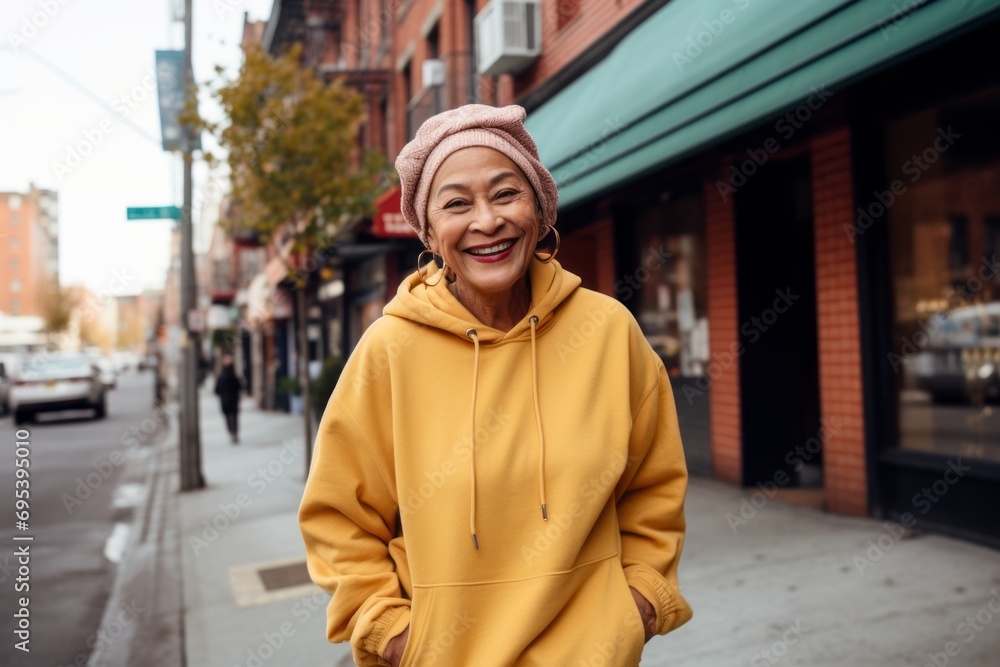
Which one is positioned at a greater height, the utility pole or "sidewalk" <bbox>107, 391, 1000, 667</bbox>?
the utility pole

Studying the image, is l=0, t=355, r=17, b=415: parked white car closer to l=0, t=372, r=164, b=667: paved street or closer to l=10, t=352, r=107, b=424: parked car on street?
l=10, t=352, r=107, b=424: parked car on street

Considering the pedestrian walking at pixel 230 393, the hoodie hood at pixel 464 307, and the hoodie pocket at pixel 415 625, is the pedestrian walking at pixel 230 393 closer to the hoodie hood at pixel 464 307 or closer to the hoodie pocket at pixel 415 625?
the hoodie hood at pixel 464 307

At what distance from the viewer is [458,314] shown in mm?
1938

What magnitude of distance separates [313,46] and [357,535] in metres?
24.4

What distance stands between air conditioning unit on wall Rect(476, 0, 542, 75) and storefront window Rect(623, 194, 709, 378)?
10.2 ft

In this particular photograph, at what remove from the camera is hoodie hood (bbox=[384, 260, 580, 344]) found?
189cm

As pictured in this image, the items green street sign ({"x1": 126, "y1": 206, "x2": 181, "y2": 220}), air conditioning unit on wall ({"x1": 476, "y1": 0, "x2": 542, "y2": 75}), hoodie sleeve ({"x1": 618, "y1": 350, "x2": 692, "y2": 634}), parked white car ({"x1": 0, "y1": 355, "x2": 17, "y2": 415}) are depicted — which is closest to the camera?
hoodie sleeve ({"x1": 618, "y1": 350, "x2": 692, "y2": 634})

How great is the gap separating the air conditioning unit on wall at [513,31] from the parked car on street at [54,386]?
15419 millimetres

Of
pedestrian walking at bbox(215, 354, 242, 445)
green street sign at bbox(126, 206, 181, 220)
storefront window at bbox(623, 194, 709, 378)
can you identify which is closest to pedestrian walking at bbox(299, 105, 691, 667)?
storefront window at bbox(623, 194, 709, 378)

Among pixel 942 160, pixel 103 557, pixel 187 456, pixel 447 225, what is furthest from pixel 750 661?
pixel 187 456

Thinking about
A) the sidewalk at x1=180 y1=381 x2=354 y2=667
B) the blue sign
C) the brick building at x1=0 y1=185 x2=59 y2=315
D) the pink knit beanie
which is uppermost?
the brick building at x1=0 y1=185 x2=59 y2=315

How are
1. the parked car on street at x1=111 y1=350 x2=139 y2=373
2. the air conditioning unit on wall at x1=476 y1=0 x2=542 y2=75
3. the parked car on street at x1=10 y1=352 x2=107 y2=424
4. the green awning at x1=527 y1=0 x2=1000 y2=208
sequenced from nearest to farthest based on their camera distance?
1. the green awning at x1=527 y1=0 x2=1000 y2=208
2. the air conditioning unit on wall at x1=476 y1=0 x2=542 y2=75
3. the parked car on street at x1=10 y1=352 x2=107 y2=424
4. the parked car on street at x1=111 y1=350 x2=139 y2=373

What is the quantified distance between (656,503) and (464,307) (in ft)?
2.21

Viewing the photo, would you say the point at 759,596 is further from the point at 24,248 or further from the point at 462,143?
the point at 24,248
